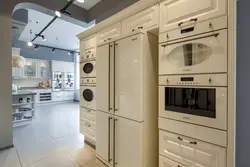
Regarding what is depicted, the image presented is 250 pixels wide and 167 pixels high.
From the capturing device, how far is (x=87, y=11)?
3.61 metres

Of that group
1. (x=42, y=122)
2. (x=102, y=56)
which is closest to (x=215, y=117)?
(x=102, y=56)

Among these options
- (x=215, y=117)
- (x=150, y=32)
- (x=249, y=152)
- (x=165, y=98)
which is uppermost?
(x=150, y=32)

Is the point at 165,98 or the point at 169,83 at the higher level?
the point at 169,83

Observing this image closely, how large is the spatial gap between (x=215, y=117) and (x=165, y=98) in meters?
0.50

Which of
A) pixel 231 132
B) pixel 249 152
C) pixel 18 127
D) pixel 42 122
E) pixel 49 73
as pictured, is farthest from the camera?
pixel 49 73

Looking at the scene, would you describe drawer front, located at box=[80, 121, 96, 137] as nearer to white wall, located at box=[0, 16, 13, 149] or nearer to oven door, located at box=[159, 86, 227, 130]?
→ white wall, located at box=[0, 16, 13, 149]

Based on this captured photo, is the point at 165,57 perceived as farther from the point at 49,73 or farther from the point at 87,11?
the point at 49,73

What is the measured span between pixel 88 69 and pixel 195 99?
2139mm

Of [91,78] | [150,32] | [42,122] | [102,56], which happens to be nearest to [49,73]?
[42,122]

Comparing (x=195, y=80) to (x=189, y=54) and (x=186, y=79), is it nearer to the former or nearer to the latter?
(x=186, y=79)

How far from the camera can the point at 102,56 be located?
7.21 ft

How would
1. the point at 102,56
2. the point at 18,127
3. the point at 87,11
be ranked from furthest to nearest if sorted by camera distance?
the point at 18,127 → the point at 87,11 → the point at 102,56

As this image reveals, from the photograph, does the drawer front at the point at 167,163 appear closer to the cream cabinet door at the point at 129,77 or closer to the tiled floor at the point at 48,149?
the cream cabinet door at the point at 129,77

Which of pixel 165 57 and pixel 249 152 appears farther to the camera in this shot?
pixel 165 57
